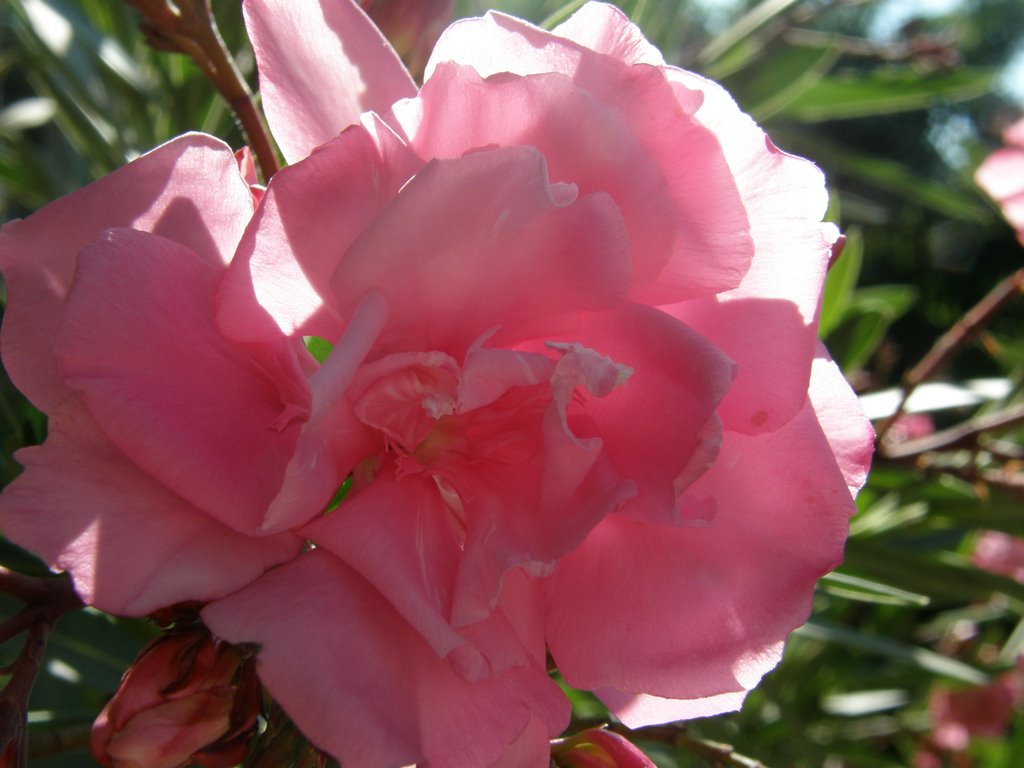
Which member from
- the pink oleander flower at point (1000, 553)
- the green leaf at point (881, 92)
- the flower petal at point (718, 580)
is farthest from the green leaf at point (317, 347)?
the pink oleander flower at point (1000, 553)

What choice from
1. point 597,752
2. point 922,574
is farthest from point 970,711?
point 597,752

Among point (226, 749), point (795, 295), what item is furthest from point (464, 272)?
point (226, 749)

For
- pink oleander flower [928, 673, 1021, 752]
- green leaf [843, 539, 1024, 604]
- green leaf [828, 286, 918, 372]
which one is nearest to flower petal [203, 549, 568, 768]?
green leaf [843, 539, 1024, 604]

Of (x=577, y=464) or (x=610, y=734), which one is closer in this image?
(x=577, y=464)

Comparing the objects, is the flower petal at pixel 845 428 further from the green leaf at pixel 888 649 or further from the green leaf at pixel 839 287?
the green leaf at pixel 839 287

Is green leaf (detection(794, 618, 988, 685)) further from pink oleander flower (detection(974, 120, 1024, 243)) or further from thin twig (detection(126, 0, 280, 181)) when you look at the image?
thin twig (detection(126, 0, 280, 181))

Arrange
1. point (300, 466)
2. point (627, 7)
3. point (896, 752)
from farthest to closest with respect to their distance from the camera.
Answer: point (896, 752) < point (627, 7) < point (300, 466)

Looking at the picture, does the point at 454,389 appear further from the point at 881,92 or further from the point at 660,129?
the point at 881,92

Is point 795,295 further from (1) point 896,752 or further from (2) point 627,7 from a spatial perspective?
(1) point 896,752

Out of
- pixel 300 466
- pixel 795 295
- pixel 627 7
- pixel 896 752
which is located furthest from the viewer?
pixel 896 752
